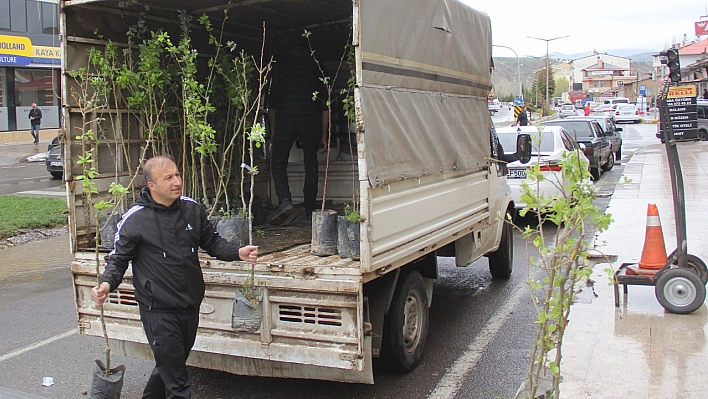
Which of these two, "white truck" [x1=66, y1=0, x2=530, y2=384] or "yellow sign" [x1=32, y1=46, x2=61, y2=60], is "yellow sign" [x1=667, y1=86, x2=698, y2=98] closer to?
"white truck" [x1=66, y1=0, x2=530, y2=384]

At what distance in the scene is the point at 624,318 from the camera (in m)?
6.44

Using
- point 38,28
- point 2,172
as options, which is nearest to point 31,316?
point 2,172

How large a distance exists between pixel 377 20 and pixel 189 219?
1.77 metres

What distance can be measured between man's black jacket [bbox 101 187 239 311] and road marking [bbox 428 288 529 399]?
199cm

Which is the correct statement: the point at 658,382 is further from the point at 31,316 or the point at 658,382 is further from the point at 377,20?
the point at 31,316

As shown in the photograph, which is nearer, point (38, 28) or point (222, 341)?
Result: point (222, 341)

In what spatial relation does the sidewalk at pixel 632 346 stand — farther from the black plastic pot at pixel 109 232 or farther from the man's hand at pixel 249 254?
the black plastic pot at pixel 109 232

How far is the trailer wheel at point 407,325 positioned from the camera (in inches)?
198

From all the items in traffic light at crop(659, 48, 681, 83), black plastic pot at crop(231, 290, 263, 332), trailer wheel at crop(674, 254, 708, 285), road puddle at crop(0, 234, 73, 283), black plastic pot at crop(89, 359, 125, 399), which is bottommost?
road puddle at crop(0, 234, 73, 283)

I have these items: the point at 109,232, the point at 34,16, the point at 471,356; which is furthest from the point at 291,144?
the point at 34,16

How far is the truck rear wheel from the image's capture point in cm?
820

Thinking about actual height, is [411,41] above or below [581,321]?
above

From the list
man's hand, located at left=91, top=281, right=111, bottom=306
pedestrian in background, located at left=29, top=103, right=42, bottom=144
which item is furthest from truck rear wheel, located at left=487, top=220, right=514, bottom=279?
pedestrian in background, located at left=29, top=103, right=42, bottom=144

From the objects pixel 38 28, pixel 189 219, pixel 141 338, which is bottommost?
pixel 141 338
